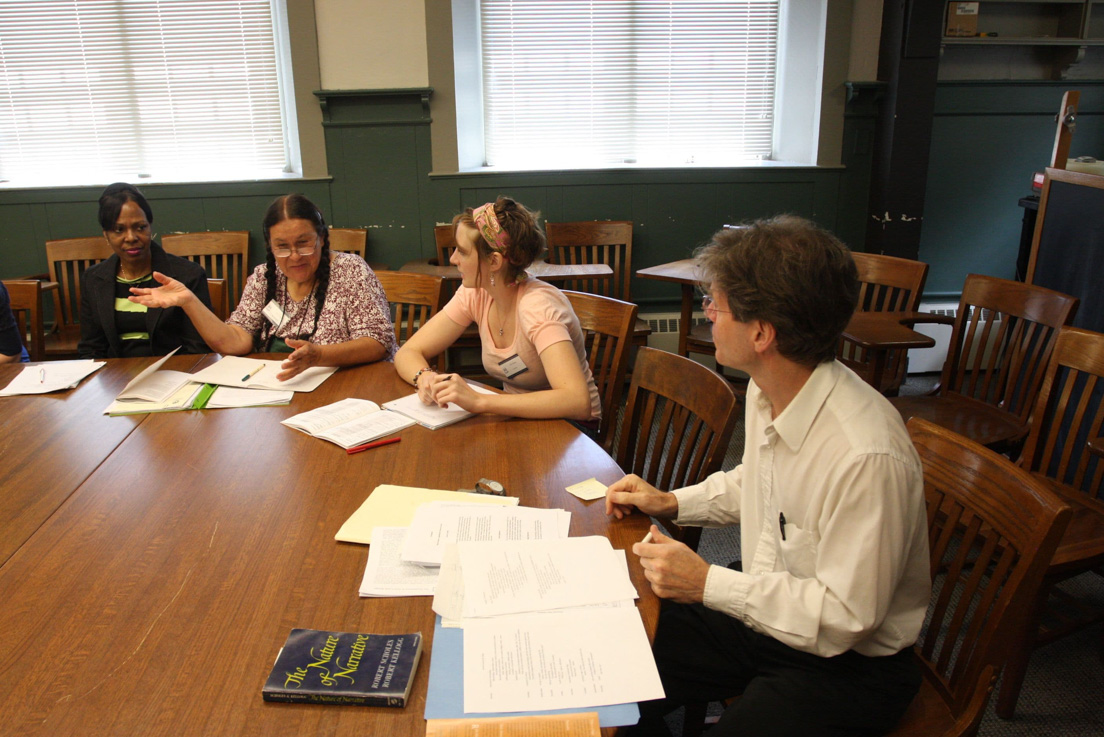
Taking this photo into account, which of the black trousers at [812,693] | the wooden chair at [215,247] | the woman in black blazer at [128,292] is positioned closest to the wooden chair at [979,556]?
the black trousers at [812,693]

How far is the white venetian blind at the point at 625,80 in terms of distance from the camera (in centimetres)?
443

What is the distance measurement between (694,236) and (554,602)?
11.8 ft

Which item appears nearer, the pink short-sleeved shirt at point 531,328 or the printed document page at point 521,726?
the printed document page at point 521,726

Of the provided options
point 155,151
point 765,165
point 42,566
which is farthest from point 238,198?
point 42,566

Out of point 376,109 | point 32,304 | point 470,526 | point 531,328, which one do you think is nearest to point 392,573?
point 470,526

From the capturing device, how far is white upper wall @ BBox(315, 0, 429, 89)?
4.00 meters

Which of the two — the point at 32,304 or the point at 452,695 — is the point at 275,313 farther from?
the point at 452,695

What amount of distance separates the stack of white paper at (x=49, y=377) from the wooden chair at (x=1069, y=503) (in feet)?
8.49

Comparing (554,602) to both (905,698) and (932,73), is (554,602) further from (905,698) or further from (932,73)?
(932,73)

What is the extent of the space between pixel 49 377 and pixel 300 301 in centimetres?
76

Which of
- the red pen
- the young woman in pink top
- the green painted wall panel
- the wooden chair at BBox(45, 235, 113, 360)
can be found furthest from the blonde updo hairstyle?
the green painted wall panel

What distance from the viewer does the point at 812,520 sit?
1.21m

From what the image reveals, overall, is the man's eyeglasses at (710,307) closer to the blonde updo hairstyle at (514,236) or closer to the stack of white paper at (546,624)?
the stack of white paper at (546,624)

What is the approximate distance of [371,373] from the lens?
233 cm
